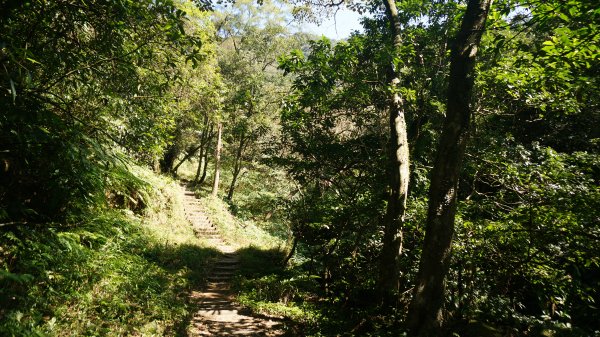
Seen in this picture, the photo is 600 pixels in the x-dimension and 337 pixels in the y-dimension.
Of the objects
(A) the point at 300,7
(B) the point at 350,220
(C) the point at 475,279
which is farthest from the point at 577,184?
(A) the point at 300,7

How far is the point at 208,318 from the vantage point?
825 cm

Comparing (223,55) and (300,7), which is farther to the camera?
(223,55)

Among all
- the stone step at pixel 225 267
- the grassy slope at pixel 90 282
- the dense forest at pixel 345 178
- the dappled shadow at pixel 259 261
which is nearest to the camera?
the grassy slope at pixel 90 282

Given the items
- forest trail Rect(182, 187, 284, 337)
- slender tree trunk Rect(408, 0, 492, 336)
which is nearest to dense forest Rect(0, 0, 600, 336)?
slender tree trunk Rect(408, 0, 492, 336)

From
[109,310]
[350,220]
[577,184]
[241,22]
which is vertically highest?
[241,22]

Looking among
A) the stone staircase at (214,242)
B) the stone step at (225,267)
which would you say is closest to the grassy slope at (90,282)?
the stone staircase at (214,242)

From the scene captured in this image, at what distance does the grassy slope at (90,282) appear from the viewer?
3.47 metres

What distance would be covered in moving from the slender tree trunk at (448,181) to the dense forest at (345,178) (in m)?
0.02

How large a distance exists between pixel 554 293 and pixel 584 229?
1.67 metres

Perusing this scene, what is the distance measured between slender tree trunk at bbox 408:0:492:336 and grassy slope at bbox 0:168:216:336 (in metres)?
4.20

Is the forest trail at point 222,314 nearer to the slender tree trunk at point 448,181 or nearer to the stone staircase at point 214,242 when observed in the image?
the stone staircase at point 214,242

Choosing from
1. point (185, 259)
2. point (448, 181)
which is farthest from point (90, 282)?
point (185, 259)

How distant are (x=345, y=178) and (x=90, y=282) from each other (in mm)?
7674

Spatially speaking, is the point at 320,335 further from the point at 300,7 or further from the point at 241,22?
the point at 241,22
